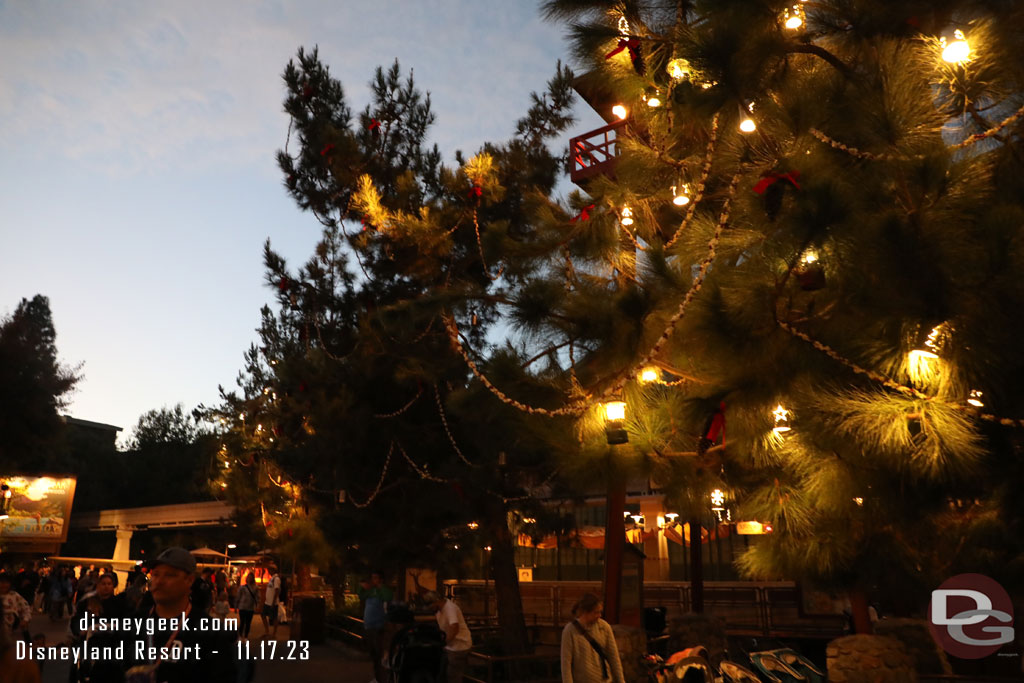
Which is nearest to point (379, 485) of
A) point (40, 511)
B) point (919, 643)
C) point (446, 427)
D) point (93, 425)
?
point (446, 427)

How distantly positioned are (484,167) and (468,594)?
14.0 meters

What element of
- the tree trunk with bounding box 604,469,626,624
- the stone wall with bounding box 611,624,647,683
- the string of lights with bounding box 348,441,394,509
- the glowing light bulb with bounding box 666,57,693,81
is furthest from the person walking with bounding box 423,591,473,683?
the glowing light bulb with bounding box 666,57,693,81

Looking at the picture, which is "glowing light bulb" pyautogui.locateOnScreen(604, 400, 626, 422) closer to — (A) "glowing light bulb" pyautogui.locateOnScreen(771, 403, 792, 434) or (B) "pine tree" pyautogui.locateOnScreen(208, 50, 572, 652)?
(A) "glowing light bulb" pyautogui.locateOnScreen(771, 403, 792, 434)

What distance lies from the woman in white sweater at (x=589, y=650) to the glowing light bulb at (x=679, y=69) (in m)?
→ 4.10

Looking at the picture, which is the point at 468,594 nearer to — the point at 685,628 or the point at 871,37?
the point at 685,628

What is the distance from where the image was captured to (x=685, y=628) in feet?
37.3

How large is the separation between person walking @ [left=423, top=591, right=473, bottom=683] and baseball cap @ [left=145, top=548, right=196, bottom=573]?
539cm

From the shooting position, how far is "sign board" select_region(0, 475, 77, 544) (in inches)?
1373

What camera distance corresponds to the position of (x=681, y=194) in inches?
303

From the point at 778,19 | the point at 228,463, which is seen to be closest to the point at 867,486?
the point at 778,19

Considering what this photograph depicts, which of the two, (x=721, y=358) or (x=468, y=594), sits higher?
(x=721, y=358)

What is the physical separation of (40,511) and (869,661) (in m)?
37.8

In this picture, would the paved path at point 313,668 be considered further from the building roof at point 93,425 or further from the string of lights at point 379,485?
the building roof at point 93,425

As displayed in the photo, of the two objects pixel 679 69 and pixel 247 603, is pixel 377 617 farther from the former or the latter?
pixel 679 69
